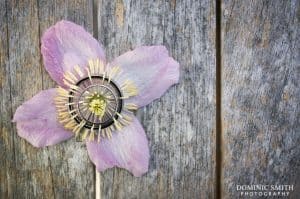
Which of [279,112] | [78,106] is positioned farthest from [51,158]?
[279,112]

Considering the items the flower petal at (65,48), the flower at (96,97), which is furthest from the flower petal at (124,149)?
the flower petal at (65,48)

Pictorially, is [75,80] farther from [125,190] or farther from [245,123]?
[245,123]

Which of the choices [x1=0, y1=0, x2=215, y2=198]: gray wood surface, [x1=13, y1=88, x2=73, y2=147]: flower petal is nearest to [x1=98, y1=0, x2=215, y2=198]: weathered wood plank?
[x1=0, y1=0, x2=215, y2=198]: gray wood surface

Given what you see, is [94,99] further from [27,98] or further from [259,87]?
[259,87]

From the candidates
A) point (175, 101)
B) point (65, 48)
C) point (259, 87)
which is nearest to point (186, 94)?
point (175, 101)

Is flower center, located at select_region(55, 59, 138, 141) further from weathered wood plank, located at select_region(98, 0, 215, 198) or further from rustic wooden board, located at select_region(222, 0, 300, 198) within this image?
rustic wooden board, located at select_region(222, 0, 300, 198)
